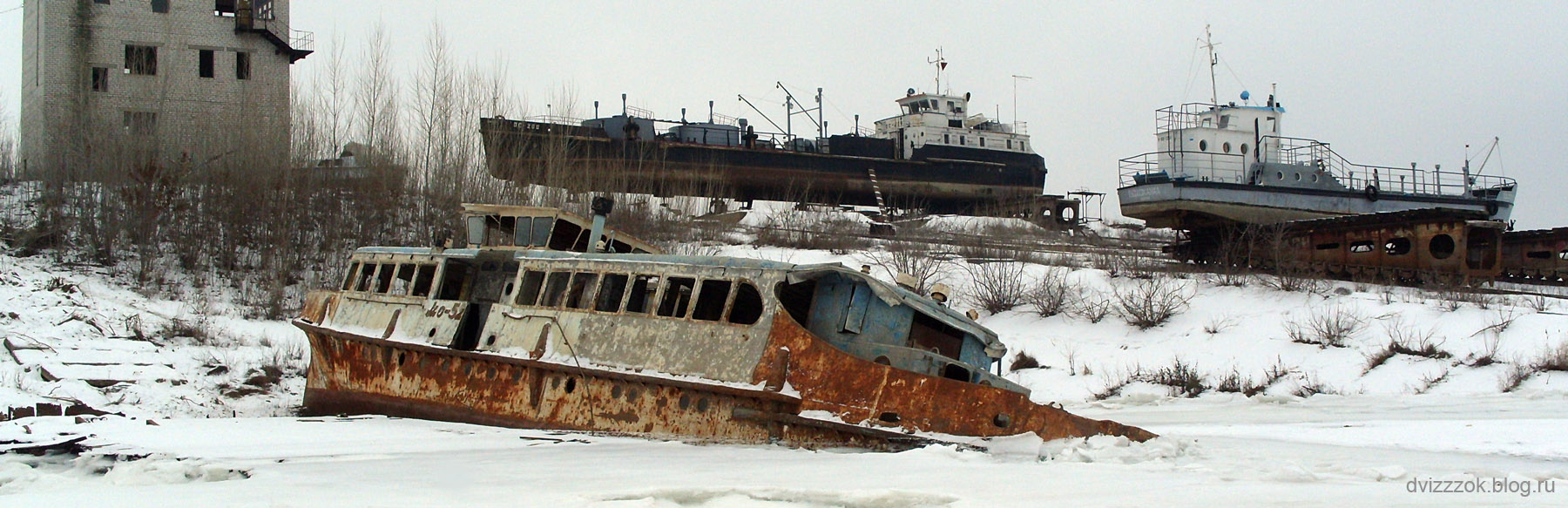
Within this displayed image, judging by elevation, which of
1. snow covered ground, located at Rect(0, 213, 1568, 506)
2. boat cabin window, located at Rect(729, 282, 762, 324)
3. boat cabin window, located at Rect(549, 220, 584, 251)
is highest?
boat cabin window, located at Rect(549, 220, 584, 251)

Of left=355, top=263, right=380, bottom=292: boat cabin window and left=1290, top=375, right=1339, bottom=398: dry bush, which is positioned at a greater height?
left=355, top=263, right=380, bottom=292: boat cabin window

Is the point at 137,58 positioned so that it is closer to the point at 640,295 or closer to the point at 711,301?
the point at 640,295

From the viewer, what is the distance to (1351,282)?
16766mm

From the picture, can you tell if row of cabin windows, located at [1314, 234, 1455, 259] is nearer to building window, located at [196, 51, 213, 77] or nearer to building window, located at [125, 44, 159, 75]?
building window, located at [196, 51, 213, 77]

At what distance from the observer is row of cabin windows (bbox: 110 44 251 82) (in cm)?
2808

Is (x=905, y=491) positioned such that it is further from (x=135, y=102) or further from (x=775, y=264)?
(x=135, y=102)

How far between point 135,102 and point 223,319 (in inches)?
599

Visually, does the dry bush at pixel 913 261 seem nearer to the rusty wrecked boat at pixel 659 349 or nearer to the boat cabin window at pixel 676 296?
the rusty wrecked boat at pixel 659 349

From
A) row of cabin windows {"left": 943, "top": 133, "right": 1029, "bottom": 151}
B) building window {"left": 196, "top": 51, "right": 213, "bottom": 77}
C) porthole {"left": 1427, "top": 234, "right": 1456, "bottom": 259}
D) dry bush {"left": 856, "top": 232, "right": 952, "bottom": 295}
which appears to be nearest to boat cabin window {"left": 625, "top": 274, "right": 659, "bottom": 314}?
dry bush {"left": 856, "top": 232, "right": 952, "bottom": 295}

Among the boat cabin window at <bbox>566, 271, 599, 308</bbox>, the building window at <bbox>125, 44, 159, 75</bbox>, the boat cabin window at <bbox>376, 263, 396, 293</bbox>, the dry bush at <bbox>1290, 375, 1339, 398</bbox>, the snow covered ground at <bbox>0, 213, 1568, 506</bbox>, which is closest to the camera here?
the snow covered ground at <bbox>0, 213, 1568, 506</bbox>

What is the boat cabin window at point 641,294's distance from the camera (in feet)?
29.5

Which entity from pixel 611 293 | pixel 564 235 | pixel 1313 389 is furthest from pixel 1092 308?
pixel 611 293

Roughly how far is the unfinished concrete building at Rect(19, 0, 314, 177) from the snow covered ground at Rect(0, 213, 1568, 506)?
9.06 m

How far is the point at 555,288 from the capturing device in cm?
996
